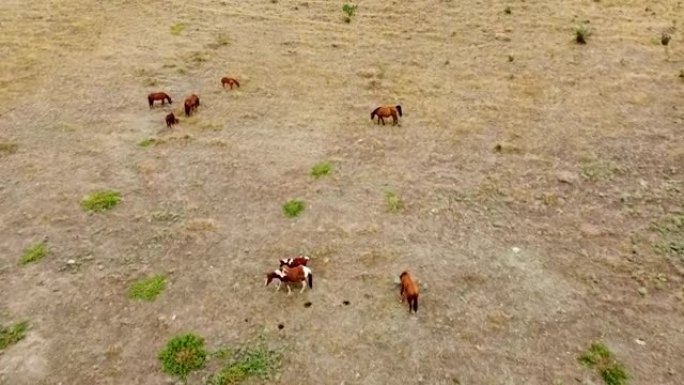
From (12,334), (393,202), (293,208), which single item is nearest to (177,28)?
(293,208)

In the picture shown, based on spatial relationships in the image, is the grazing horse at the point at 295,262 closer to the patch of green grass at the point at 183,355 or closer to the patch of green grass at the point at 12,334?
the patch of green grass at the point at 183,355

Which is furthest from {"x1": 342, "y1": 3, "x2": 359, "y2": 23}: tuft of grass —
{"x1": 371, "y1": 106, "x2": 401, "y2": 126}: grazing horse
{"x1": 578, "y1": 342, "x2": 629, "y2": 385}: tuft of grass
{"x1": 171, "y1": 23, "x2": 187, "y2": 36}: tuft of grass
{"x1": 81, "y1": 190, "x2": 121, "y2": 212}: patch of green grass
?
{"x1": 578, "y1": 342, "x2": 629, "y2": 385}: tuft of grass

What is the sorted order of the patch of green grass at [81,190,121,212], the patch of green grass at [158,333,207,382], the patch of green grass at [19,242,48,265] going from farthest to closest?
the patch of green grass at [81,190,121,212] → the patch of green grass at [19,242,48,265] → the patch of green grass at [158,333,207,382]

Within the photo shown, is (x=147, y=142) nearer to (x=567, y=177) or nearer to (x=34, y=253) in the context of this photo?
(x=34, y=253)

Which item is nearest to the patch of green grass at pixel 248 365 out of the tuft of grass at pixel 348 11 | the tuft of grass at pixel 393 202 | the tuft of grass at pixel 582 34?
the tuft of grass at pixel 393 202

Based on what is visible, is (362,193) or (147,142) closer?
(362,193)

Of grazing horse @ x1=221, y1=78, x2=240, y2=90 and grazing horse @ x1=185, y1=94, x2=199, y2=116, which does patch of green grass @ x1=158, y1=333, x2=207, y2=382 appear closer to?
grazing horse @ x1=185, y1=94, x2=199, y2=116
